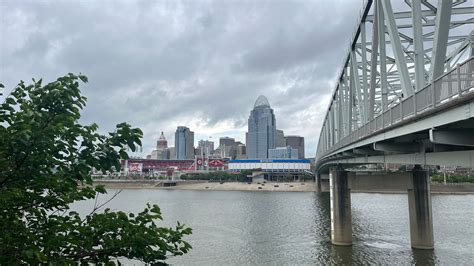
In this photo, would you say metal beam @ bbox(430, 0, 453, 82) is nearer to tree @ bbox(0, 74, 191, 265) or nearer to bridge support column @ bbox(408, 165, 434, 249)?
tree @ bbox(0, 74, 191, 265)

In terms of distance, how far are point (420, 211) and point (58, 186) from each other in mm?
33096

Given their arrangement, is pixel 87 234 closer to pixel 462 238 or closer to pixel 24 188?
pixel 24 188

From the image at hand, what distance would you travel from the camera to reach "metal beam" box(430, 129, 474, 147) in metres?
11.3

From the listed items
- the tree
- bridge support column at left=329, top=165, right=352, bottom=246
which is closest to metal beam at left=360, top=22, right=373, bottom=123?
bridge support column at left=329, top=165, right=352, bottom=246

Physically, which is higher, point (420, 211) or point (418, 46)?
point (418, 46)

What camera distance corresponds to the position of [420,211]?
104ft

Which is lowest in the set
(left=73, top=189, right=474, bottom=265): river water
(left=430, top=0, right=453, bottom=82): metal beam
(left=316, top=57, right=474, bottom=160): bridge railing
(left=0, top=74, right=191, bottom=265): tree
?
(left=73, top=189, right=474, bottom=265): river water

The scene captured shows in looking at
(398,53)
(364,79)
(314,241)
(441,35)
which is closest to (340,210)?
(314,241)

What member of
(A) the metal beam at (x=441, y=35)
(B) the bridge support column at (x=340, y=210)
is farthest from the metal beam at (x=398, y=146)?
(B) the bridge support column at (x=340, y=210)

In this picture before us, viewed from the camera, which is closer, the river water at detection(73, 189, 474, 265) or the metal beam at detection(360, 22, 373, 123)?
the metal beam at detection(360, 22, 373, 123)

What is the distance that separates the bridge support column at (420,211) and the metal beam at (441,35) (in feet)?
77.3

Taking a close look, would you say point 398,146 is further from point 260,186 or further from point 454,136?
point 260,186

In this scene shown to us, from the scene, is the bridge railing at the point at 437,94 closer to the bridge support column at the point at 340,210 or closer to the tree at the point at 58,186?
the tree at the point at 58,186

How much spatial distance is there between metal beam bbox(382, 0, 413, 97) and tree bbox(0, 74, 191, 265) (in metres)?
13.3
